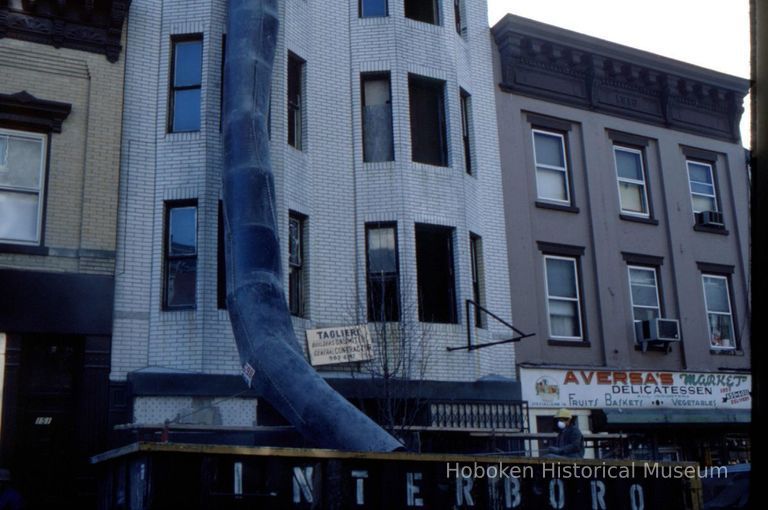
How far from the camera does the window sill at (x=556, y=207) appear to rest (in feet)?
68.5

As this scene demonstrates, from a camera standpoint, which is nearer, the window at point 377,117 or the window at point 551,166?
the window at point 377,117

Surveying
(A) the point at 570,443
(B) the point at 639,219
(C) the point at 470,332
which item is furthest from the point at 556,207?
(A) the point at 570,443

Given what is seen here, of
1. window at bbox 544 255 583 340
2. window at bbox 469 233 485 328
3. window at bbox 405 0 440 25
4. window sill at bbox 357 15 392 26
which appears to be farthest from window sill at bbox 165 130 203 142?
window at bbox 544 255 583 340

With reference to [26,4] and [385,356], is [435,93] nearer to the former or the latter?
[385,356]

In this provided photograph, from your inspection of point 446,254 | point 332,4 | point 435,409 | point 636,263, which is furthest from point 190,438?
point 636,263

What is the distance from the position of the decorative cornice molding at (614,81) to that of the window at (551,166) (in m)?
1.04

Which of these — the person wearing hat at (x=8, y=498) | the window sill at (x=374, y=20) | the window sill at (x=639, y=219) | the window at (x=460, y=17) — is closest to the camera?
the person wearing hat at (x=8, y=498)

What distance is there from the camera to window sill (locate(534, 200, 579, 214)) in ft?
68.5

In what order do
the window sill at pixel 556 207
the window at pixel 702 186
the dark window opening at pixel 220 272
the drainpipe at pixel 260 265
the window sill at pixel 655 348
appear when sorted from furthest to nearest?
the window at pixel 702 186 → the window sill at pixel 655 348 → the window sill at pixel 556 207 → the dark window opening at pixel 220 272 → the drainpipe at pixel 260 265

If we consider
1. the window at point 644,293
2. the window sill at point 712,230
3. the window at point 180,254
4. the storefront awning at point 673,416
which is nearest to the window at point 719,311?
the window sill at point 712,230

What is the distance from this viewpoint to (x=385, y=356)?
15.9 m

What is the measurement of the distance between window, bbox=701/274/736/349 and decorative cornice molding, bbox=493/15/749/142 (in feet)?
14.3

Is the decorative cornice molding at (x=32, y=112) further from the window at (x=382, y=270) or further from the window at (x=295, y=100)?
the window at (x=382, y=270)

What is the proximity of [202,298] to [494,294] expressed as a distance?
22.5 ft
